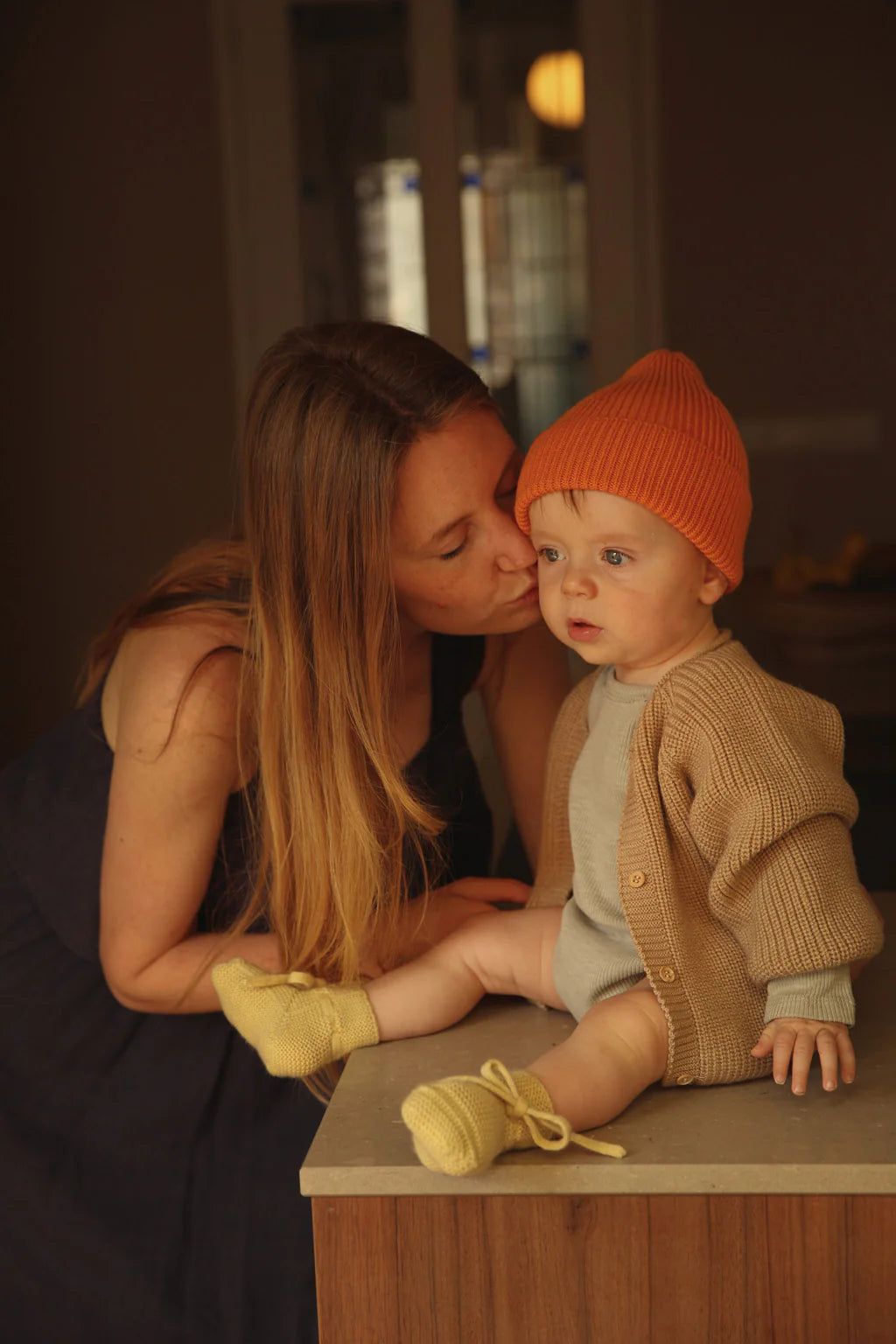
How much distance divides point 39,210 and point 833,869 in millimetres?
3524

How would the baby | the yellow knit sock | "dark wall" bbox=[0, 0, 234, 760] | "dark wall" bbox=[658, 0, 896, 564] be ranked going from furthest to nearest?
"dark wall" bbox=[0, 0, 234, 760] < "dark wall" bbox=[658, 0, 896, 564] < the baby < the yellow knit sock

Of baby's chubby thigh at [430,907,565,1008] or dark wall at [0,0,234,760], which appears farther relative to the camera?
dark wall at [0,0,234,760]

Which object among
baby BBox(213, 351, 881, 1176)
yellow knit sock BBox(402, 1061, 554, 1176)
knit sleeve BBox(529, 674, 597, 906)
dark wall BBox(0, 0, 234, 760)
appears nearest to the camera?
yellow knit sock BBox(402, 1061, 554, 1176)

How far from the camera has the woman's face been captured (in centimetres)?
126

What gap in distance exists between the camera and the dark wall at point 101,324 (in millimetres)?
3807

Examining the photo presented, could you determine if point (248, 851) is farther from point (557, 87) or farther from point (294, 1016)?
point (557, 87)

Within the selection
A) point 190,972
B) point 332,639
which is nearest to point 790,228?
point 332,639

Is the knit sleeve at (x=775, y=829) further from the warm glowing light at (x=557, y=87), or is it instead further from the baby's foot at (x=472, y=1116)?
the warm glowing light at (x=557, y=87)

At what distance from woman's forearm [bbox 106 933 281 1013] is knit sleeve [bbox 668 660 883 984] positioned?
0.49 metres

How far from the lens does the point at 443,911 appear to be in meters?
1.36

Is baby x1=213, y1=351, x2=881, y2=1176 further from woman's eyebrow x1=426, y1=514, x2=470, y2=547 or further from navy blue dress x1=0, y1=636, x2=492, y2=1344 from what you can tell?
navy blue dress x1=0, y1=636, x2=492, y2=1344

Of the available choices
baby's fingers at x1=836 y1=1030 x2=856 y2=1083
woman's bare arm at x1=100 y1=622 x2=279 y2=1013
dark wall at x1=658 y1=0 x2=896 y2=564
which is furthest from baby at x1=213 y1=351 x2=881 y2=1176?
dark wall at x1=658 y1=0 x2=896 y2=564

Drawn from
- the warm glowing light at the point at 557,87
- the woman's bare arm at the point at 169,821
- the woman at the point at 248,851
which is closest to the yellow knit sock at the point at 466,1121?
the woman at the point at 248,851

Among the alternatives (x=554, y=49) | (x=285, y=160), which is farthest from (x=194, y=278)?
(x=554, y=49)
